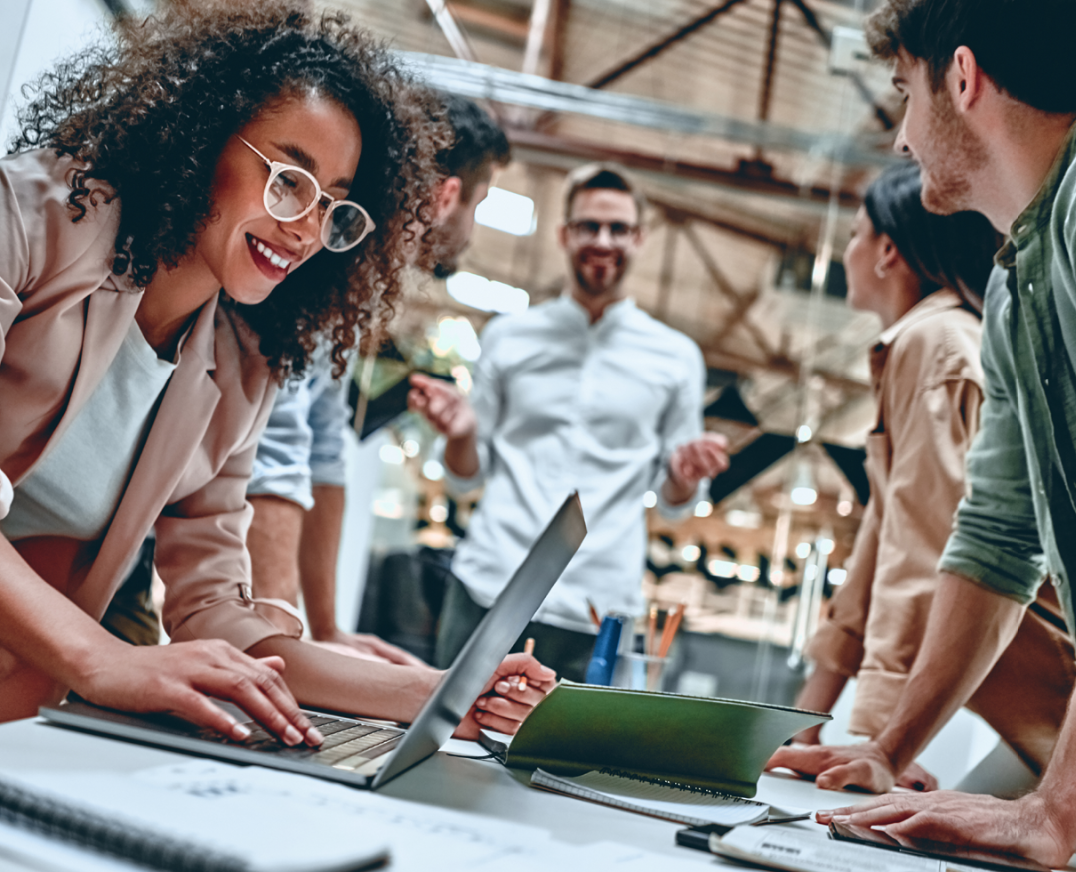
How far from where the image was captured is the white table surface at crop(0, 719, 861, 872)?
25.2 inches

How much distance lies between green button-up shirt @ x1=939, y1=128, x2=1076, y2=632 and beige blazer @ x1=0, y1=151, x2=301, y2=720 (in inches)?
39.4

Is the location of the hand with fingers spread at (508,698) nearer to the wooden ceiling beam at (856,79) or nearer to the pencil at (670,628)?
the pencil at (670,628)

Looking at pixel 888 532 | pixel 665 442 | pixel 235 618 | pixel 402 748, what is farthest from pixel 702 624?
pixel 402 748

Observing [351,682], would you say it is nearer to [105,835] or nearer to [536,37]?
[105,835]

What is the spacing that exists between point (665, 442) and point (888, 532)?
108 cm

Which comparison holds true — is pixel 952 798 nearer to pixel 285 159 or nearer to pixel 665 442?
pixel 285 159

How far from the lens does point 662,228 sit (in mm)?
5953

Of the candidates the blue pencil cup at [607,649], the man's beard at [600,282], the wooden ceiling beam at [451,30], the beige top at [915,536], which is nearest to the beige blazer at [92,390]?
the blue pencil cup at [607,649]

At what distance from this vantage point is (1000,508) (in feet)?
4.34

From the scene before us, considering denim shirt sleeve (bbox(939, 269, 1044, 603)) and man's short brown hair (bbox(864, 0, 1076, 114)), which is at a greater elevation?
man's short brown hair (bbox(864, 0, 1076, 114))

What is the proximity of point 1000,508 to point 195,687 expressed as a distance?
1099 mm

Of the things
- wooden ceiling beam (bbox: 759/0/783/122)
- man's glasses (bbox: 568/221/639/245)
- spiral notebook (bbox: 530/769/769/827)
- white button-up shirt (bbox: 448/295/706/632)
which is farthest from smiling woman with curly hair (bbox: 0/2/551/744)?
wooden ceiling beam (bbox: 759/0/783/122)

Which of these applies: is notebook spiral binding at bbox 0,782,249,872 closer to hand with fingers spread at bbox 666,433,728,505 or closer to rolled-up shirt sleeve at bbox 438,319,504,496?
hand with fingers spread at bbox 666,433,728,505

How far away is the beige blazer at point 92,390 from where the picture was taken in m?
1.02
